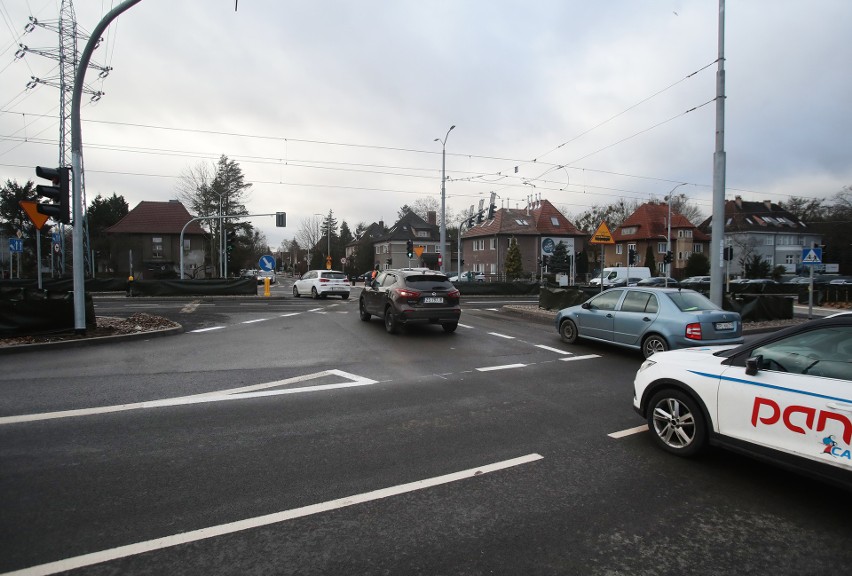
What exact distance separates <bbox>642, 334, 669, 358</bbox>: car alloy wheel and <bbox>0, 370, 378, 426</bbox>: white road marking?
5.32 m

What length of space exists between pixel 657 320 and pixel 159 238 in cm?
6497

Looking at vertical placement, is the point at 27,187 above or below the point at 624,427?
above

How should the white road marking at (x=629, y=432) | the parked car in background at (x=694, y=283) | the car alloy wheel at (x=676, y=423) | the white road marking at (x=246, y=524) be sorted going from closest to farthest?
the white road marking at (x=246, y=524) < the car alloy wheel at (x=676, y=423) < the white road marking at (x=629, y=432) < the parked car in background at (x=694, y=283)

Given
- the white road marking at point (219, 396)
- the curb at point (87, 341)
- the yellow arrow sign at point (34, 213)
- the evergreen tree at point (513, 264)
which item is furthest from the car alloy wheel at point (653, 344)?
the evergreen tree at point (513, 264)

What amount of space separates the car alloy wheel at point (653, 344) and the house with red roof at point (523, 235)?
4893 cm

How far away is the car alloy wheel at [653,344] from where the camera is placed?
8.89 metres

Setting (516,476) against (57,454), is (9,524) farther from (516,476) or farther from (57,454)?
(516,476)

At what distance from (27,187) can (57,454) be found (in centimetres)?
7742

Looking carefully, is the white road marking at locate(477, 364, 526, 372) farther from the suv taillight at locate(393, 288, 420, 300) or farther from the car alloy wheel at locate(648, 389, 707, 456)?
the suv taillight at locate(393, 288, 420, 300)

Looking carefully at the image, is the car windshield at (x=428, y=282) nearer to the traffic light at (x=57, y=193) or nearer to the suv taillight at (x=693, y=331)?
the suv taillight at (x=693, y=331)

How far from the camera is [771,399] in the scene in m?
3.66

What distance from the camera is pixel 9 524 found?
3.04 meters

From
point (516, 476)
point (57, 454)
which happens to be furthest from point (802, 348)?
point (57, 454)

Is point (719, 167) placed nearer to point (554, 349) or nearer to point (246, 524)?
point (554, 349)
